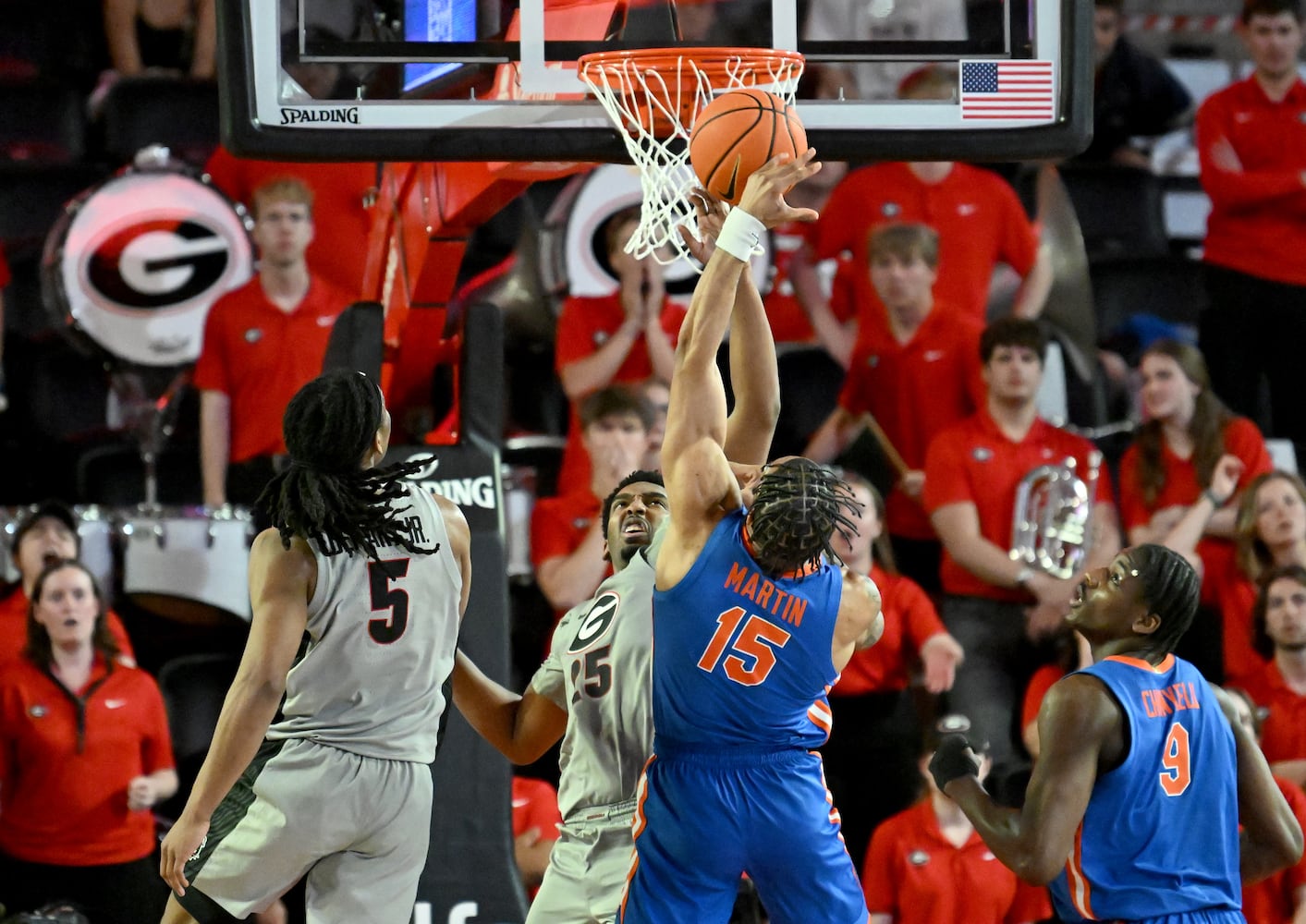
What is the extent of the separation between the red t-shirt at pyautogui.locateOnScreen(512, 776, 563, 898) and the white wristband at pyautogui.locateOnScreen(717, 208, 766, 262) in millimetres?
2463

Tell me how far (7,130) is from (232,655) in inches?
117

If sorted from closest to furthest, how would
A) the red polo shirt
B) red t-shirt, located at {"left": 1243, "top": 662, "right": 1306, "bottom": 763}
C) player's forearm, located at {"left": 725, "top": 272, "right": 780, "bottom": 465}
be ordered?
player's forearm, located at {"left": 725, "top": 272, "right": 780, "bottom": 465}, the red polo shirt, red t-shirt, located at {"left": 1243, "top": 662, "right": 1306, "bottom": 763}

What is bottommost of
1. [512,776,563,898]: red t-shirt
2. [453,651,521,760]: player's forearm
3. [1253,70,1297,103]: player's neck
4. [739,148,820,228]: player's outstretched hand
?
[512,776,563,898]: red t-shirt

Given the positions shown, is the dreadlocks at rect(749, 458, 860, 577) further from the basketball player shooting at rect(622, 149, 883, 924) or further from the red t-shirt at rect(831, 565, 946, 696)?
the red t-shirt at rect(831, 565, 946, 696)

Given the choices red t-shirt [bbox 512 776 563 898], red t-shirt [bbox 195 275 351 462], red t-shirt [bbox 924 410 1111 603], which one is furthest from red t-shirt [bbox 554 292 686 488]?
red t-shirt [bbox 512 776 563 898]

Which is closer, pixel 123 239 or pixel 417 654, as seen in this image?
pixel 417 654

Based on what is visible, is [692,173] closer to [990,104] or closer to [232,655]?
[990,104]

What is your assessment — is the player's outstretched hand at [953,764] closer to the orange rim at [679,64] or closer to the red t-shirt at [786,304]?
the orange rim at [679,64]

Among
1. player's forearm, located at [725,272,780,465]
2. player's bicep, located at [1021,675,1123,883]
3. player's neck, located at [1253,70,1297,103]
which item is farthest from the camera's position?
player's neck, located at [1253,70,1297,103]

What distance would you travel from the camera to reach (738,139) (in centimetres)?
419

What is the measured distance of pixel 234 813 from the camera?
411 cm

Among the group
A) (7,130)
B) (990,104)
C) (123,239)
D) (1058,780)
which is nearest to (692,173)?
(990,104)

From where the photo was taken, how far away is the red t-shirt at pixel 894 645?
6562 millimetres

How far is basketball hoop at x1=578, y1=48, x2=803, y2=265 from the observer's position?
15.0 feet
